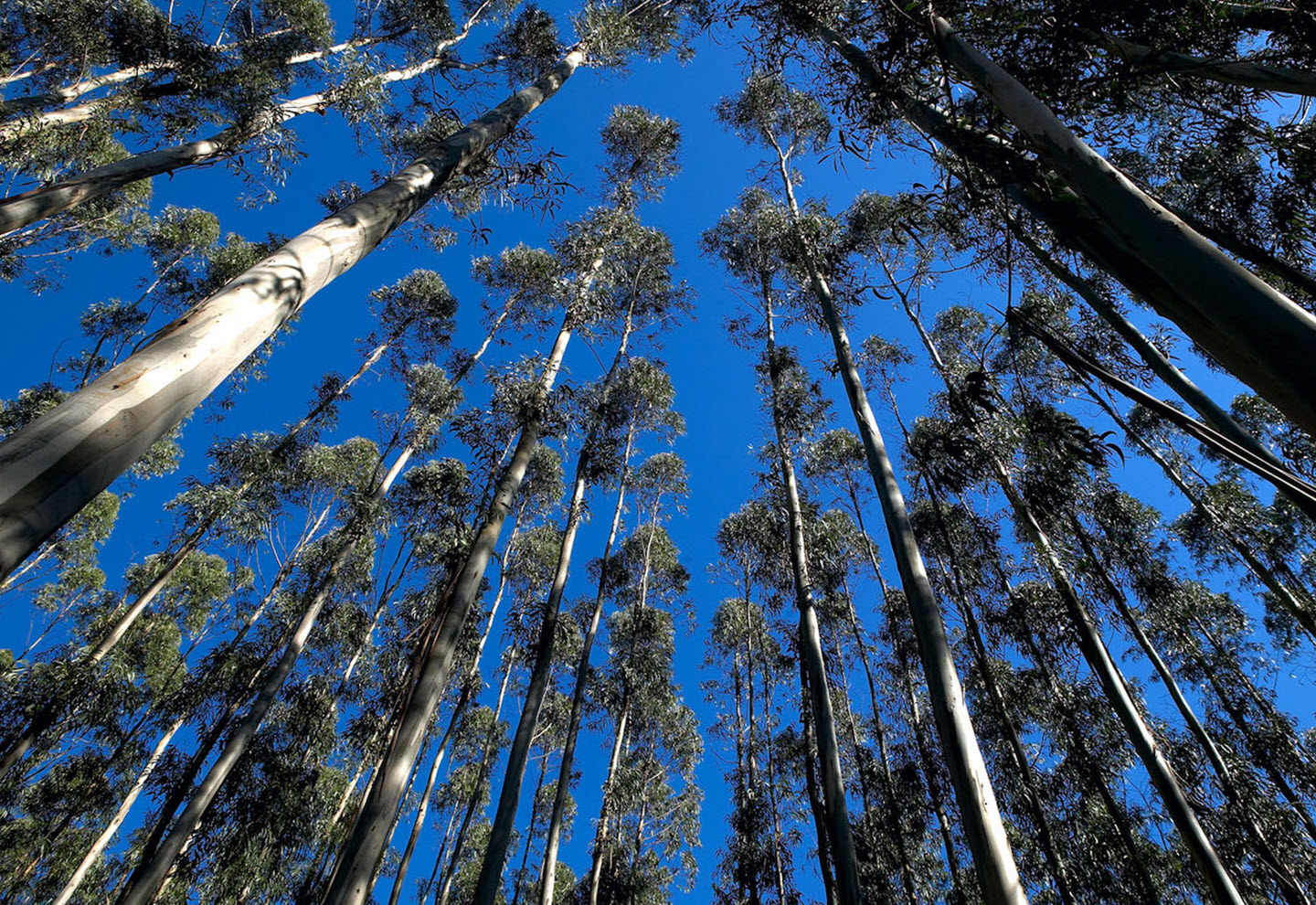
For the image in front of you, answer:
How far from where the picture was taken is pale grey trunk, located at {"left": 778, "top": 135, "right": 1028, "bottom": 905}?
100 inches

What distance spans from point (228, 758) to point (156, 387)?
7.49 metres

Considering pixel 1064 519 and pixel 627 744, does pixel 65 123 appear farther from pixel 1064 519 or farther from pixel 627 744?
pixel 627 744

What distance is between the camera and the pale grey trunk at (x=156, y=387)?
3.68 ft

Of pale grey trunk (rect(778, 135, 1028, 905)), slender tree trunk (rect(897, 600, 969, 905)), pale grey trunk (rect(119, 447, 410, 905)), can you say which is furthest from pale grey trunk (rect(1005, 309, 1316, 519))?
slender tree trunk (rect(897, 600, 969, 905))

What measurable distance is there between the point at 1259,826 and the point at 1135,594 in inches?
137

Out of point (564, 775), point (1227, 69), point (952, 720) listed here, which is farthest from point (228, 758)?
point (1227, 69)

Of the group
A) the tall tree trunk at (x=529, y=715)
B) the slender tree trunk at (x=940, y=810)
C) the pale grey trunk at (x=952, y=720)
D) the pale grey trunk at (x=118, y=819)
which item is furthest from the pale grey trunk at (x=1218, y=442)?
the pale grey trunk at (x=118, y=819)

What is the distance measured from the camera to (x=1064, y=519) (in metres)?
8.40

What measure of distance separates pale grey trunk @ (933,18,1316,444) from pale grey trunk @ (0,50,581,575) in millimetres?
2508

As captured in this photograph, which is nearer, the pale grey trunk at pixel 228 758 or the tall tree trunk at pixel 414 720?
the tall tree trunk at pixel 414 720

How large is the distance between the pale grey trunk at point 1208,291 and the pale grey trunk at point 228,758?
906 centimetres

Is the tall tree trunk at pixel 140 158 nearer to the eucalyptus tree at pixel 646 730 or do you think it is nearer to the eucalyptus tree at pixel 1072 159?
the eucalyptus tree at pixel 1072 159

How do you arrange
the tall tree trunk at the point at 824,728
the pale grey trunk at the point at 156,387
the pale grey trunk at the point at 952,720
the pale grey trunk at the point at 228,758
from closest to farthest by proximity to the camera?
the pale grey trunk at the point at 156,387, the pale grey trunk at the point at 952,720, the tall tree trunk at the point at 824,728, the pale grey trunk at the point at 228,758

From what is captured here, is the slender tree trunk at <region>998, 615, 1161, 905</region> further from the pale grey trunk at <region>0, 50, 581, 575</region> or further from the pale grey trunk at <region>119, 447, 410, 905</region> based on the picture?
the pale grey trunk at <region>119, 447, 410, 905</region>
